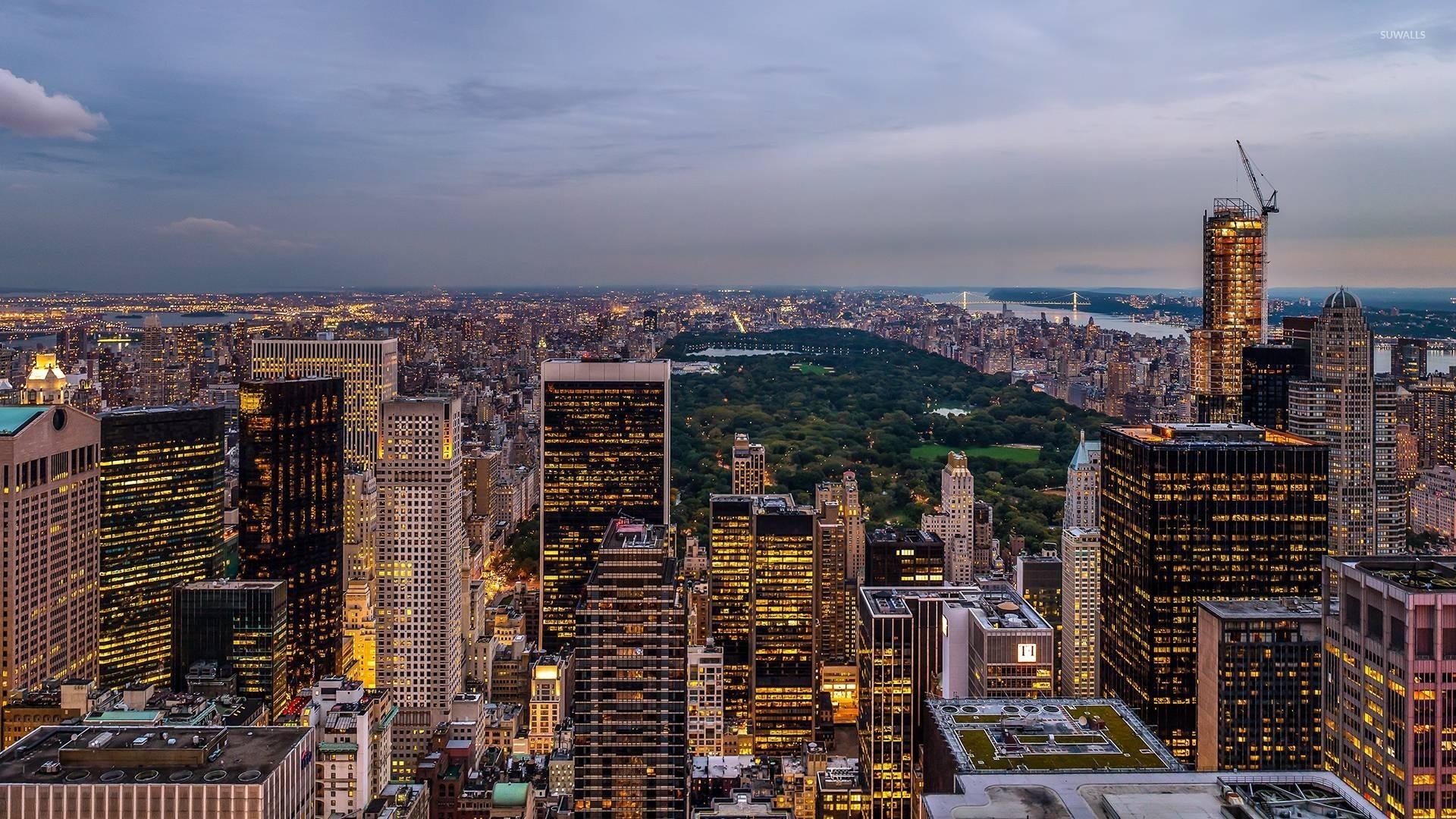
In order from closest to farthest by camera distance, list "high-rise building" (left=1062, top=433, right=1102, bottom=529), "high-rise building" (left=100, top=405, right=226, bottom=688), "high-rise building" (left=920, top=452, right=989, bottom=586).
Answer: "high-rise building" (left=100, top=405, right=226, bottom=688) → "high-rise building" (left=1062, top=433, right=1102, bottom=529) → "high-rise building" (left=920, top=452, right=989, bottom=586)

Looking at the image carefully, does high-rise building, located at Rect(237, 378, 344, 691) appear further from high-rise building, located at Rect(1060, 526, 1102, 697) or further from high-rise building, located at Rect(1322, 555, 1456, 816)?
high-rise building, located at Rect(1322, 555, 1456, 816)

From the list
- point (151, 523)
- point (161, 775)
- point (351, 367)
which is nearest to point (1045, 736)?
point (161, 775)

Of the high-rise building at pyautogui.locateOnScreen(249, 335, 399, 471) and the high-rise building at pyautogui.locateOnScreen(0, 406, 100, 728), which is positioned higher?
the high-rise building at pyautogui.locateOnScreen(249, 335, 399, 471)

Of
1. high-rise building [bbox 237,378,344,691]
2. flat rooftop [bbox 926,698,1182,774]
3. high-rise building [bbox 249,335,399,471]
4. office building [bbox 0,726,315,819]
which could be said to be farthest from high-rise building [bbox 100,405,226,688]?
flat rooftop [bbox 926,698,1182,774]

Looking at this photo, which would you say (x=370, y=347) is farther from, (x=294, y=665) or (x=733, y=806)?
(x=733, y=806)

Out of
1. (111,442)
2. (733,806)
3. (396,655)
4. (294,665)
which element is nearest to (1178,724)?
(733,806)

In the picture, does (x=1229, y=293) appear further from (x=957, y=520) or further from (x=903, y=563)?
(x=903, y=563)

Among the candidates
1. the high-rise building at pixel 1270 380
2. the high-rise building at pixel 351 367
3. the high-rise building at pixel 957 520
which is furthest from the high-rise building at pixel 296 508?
the high-rise building at pixel 1270 380
